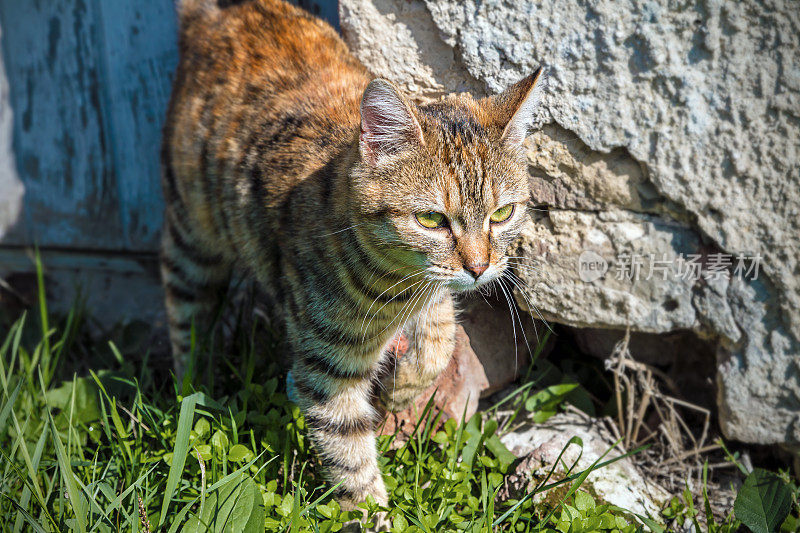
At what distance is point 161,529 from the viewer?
206 cm

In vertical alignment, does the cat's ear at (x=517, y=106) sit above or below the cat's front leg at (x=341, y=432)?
above

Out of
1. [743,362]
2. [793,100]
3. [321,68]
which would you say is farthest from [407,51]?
[743,362]

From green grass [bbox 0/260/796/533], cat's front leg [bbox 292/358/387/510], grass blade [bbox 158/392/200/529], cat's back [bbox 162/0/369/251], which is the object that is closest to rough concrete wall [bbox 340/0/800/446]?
cat's back [bbox 162/0/369/251]

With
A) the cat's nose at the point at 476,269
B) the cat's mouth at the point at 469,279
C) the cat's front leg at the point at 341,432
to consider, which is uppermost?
the cat's nose at the point at 476,269

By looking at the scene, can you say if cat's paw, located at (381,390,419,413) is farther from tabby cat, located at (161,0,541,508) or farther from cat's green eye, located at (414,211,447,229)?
cat's green eye, located at (414,211,447,229)

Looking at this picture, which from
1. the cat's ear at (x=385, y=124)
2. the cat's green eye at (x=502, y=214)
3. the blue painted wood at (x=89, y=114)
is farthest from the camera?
the blue painted wood at (x=89, y=114)

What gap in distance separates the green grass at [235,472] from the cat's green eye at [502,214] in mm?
797

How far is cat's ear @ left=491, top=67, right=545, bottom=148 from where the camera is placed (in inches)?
77.8

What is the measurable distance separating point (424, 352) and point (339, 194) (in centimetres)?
67

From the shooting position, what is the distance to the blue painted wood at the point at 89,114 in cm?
328

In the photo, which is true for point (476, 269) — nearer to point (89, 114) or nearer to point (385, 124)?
point (385, 124)

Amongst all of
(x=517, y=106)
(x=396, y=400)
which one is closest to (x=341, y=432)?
(x=396, y=400)

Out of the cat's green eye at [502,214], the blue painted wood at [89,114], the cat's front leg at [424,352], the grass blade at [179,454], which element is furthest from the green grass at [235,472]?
the blue painted wood at [89,114]

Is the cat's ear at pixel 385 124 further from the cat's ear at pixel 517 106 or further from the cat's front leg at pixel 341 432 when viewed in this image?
the cat's front leg at pixel 341 432
